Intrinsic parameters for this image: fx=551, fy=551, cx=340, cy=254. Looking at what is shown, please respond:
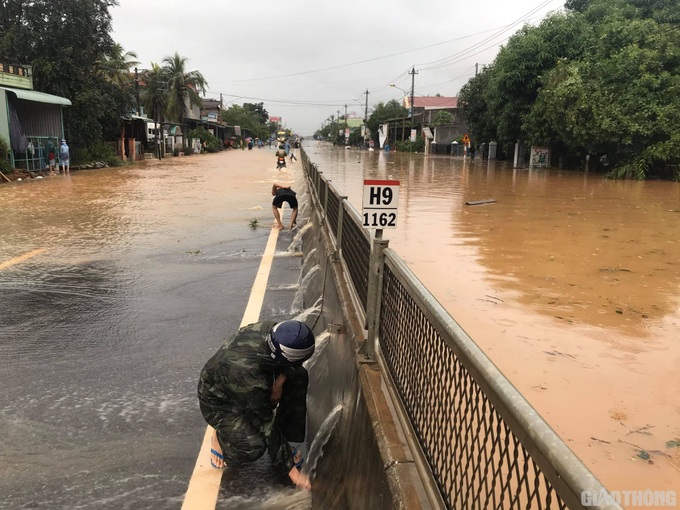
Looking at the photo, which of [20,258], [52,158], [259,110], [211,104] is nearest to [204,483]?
[20,258]

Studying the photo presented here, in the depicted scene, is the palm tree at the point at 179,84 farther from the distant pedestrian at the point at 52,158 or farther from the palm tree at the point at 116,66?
the distant pedestrian at the point at 52,158

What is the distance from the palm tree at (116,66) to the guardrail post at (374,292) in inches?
1327

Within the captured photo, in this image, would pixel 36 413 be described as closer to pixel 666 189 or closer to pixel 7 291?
pixel 7 291

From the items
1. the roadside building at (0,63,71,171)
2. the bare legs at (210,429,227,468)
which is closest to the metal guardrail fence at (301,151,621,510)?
the bare legs at (210,429,227,468)

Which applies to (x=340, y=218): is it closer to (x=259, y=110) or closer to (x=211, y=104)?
(x=211, y=104)

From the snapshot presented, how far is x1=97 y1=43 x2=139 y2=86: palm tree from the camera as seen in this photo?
3381 cm

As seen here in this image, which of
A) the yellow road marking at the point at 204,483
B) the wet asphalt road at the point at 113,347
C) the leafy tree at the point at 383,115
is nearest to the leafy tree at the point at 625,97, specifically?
the wet asphalt road at the point at 113,347

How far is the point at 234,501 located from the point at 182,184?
19972mm

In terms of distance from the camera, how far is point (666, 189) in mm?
19016

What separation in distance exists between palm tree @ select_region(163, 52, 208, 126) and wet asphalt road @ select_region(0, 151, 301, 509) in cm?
4791

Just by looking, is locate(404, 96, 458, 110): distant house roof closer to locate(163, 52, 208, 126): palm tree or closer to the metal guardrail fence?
locate(163, 52, 208, 126): palm tree

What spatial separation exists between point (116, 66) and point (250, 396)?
42062mm

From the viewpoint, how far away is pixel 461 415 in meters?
2.32

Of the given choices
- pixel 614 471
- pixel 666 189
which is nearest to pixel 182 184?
pixel 666 189
